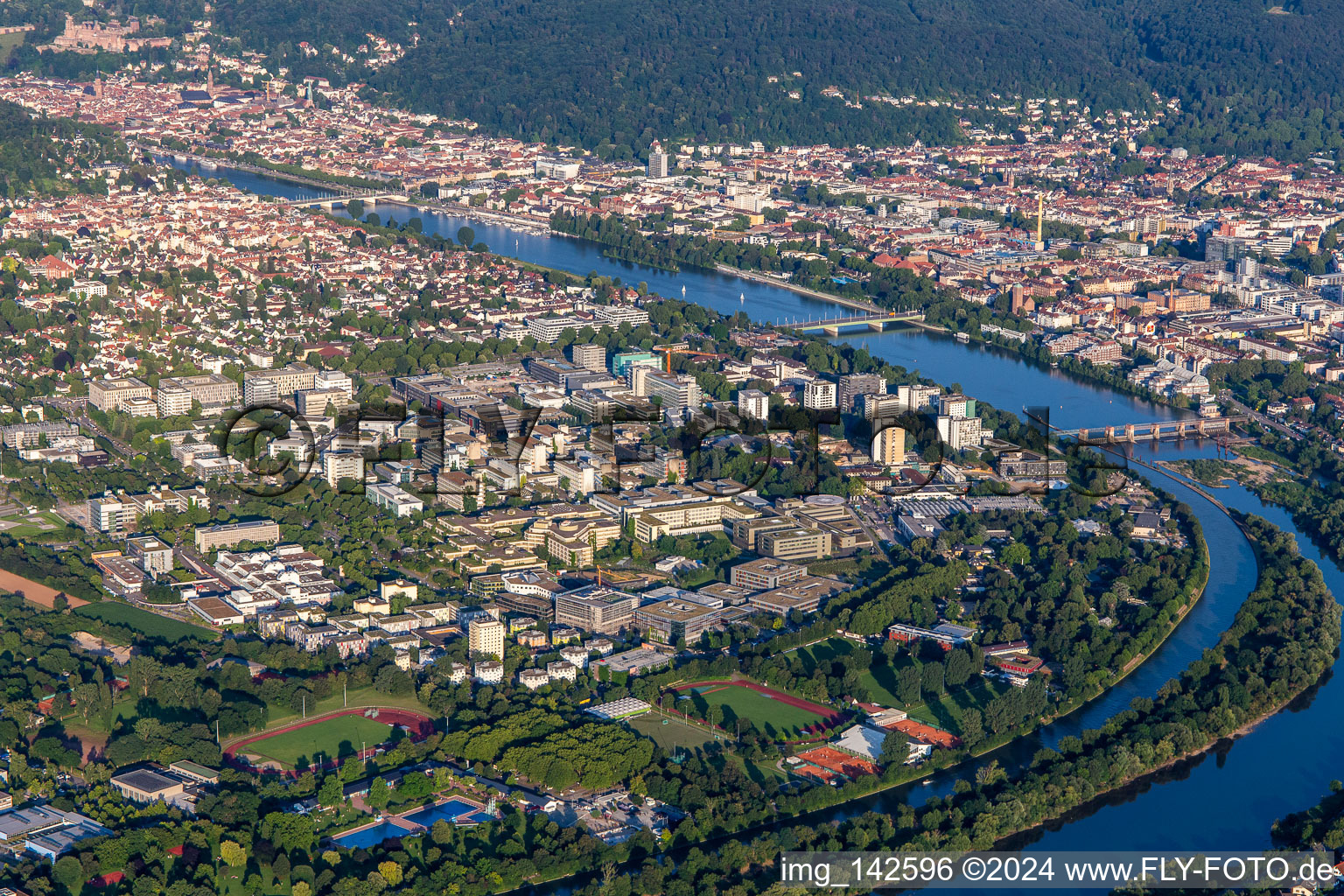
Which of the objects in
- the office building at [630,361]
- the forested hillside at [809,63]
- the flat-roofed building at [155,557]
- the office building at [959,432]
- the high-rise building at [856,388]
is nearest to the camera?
the flat-roofed building at [155,557]

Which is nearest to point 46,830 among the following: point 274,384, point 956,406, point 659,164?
point 274,384

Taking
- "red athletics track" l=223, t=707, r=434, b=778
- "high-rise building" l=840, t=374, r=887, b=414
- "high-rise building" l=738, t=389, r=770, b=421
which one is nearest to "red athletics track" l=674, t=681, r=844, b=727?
"red athletics track" l=223, t=707, r=434, b=778

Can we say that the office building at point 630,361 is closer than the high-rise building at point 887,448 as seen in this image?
No

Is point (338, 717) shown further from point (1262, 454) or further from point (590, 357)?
point (1262, 454)

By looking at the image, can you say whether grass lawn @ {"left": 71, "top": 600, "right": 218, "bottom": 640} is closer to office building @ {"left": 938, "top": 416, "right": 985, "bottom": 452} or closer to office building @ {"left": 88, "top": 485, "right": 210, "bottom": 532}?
office building @ {"left": 88, "top": 485, "right": 210, "bottom": 532}

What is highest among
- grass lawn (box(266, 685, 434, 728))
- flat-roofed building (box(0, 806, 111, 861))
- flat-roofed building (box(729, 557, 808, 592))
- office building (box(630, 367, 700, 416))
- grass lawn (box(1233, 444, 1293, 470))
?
office building (box(630, 367, 700, 416))

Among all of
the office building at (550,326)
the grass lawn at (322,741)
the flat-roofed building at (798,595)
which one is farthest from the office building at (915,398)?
the grass lawn at (322,741)

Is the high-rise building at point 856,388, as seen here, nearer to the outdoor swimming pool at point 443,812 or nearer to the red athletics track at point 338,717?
the red athletics track at point 338,717
